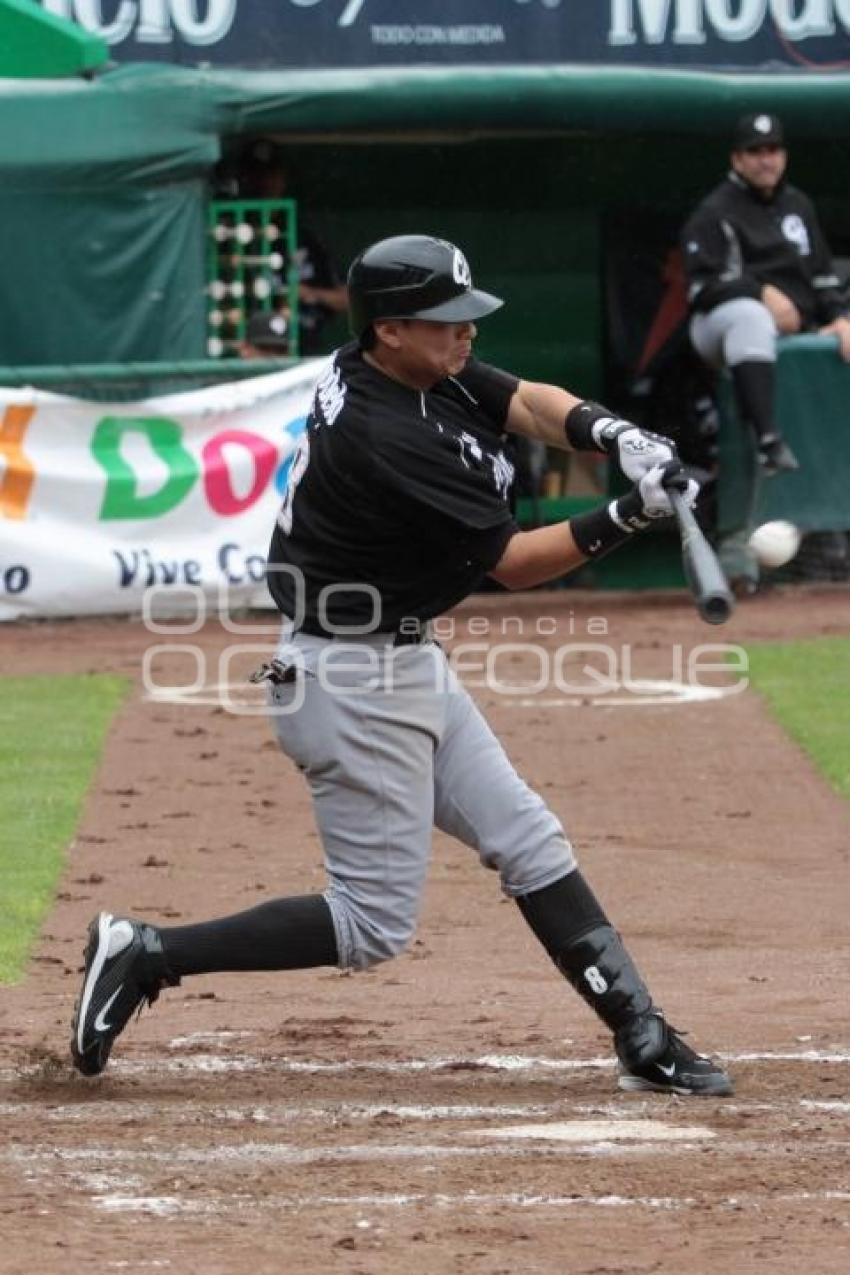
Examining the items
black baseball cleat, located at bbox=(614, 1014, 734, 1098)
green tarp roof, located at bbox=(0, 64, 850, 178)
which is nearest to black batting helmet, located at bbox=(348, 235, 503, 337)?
black baseball cleat, located at bbox=(614, 1014, 734, 1098)

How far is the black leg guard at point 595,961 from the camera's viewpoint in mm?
4883

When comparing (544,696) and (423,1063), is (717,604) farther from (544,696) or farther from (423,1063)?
(544,696)

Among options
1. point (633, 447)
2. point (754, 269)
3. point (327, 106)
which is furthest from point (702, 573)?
point (754, 269)

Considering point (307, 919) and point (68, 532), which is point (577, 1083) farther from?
point (68, 532)

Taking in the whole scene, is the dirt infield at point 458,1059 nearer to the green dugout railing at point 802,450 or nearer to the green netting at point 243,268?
the green dugout railing at point 802,450

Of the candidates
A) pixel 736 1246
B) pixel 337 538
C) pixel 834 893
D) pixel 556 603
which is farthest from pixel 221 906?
pixel 556 603

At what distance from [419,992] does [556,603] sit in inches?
293

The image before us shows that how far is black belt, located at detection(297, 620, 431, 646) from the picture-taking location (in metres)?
4.84

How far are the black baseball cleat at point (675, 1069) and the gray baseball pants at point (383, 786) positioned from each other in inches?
14.6

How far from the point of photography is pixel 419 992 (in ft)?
19.3

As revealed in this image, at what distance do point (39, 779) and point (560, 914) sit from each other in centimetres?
391

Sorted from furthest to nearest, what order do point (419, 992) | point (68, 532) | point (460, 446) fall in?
point (68, 532) → point (419, 992) → point (460, 446)

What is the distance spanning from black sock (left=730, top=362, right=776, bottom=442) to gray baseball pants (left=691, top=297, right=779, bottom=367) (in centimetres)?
4

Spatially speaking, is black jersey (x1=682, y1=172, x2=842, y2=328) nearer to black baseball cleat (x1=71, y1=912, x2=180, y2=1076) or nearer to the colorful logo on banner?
the colorful logo on banner
